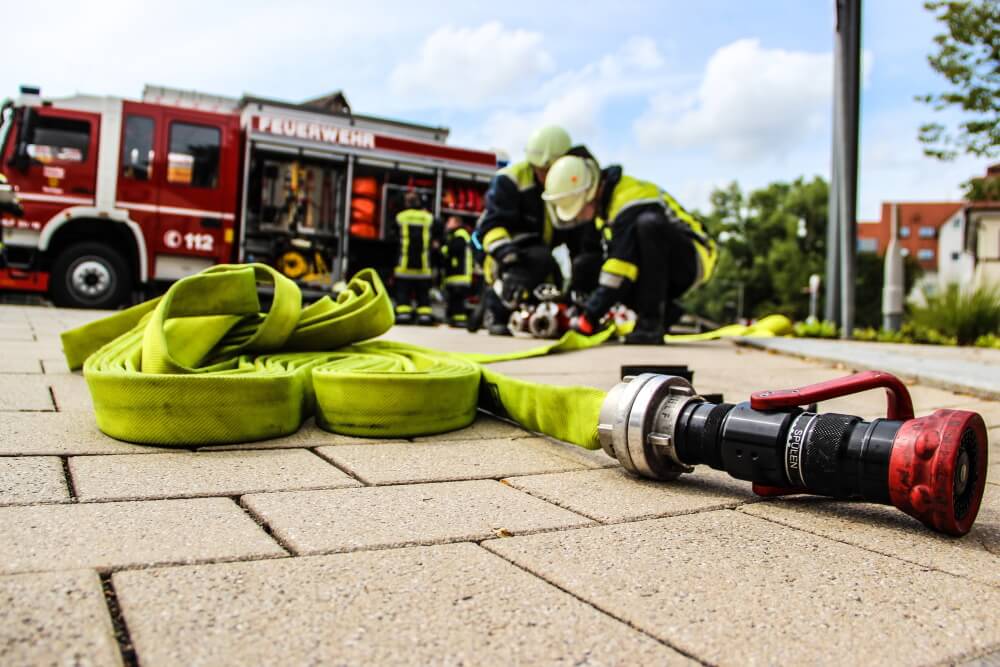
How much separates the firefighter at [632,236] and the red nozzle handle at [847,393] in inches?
170

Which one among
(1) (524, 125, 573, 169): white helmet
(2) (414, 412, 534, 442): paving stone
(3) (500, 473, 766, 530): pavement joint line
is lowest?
(3) (500, 473, 766, 530): pavement joint line

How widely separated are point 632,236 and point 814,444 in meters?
4.59

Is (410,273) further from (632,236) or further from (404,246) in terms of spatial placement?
(632,236)

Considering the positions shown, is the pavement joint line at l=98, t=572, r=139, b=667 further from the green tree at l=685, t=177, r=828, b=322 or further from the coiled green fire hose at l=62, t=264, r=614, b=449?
the green tree at l=685, t=177, r=828, b=322

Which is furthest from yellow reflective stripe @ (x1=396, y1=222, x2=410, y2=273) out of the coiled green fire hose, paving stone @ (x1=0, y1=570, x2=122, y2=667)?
paving stone @ (x1=0, y1=570, x2=122, y2=667)

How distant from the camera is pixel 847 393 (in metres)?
1.51

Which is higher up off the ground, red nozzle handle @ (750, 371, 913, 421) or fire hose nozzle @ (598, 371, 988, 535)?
red nozzle handle @ (750, 371, 913, 421)

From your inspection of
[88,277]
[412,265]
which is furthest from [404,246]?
[88,277]

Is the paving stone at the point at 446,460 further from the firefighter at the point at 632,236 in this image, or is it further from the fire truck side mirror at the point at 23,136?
the fire truck side mirror at the point at 23,136

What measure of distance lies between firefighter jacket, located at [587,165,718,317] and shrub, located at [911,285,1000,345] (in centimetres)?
417

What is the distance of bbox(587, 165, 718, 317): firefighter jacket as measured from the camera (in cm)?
596

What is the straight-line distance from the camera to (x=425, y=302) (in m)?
11.6

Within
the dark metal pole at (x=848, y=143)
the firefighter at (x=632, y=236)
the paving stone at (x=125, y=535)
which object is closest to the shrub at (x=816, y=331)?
the dark metal pole at (x=848, y=143)

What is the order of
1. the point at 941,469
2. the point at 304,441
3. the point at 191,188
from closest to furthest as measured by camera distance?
1. the point at 941,469
2. the point at 304,441
3. the point at 191,188
